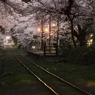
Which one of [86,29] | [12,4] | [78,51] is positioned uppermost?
[12,4]

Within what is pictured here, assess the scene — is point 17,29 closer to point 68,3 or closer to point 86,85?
point 68,3

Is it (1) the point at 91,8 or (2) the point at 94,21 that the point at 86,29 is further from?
(1) the point at 91,8

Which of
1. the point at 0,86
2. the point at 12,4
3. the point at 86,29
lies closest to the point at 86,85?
the point at 0,86

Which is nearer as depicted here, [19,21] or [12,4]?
[12,4]

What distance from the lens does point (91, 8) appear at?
22.1m

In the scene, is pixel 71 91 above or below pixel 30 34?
below

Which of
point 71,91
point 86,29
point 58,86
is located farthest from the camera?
point 86,29

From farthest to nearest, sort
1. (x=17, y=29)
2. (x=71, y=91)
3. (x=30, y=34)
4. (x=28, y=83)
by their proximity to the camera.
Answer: (x=17, y=29)
(x=30, y=34)
(x=28, y=83)
(x=71, y=91)

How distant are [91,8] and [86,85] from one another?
13.9 meters

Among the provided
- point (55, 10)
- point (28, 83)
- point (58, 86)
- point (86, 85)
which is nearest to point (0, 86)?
point (28, 83)

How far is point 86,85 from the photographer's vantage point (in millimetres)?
10547

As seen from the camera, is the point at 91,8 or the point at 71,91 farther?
the point at 91,8

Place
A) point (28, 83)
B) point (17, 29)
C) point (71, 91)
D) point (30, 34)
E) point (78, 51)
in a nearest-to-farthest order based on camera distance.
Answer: point (71, 91) → point (28, 83) → point (78, 51) → point (30, 34) → point (17, 29)

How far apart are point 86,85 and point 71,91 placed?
179 centimetres
